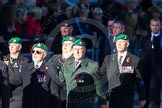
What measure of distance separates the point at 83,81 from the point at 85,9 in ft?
17.0

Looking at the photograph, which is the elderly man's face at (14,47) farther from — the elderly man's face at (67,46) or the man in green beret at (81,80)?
the man in green beret at (81,80)

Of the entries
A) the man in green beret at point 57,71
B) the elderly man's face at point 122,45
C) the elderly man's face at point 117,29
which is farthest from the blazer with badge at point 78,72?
the elderly man's face at point 117,29

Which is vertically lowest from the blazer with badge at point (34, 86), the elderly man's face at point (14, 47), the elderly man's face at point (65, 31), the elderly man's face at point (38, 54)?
the blazer with badge at point (34, 86)

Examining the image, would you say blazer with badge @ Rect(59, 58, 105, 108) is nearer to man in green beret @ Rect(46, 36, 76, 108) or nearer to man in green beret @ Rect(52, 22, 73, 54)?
man in green beret @ Rect(46, 36, 76, 108)

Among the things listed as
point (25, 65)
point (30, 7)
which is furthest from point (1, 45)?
point (25, 65)

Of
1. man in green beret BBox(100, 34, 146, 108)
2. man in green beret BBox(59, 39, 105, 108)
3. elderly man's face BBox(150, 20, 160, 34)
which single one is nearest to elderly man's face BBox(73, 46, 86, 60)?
man in green beret BBox(59, 39, 105, 108)

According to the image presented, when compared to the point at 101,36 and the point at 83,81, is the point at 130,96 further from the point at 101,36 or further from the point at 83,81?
the point at 101,36

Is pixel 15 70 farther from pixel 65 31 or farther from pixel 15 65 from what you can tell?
pixel 65 31

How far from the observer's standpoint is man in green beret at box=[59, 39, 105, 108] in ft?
38.6

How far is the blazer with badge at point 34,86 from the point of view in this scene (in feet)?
40.1

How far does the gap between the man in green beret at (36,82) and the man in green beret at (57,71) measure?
93 millimetres

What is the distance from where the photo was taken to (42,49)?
1232 cm

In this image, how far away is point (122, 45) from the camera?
1268cm

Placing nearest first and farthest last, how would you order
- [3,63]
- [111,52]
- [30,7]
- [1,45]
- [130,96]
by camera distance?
[3,63] < [130,96] < [111,52] < [1,45] < [30,7]
